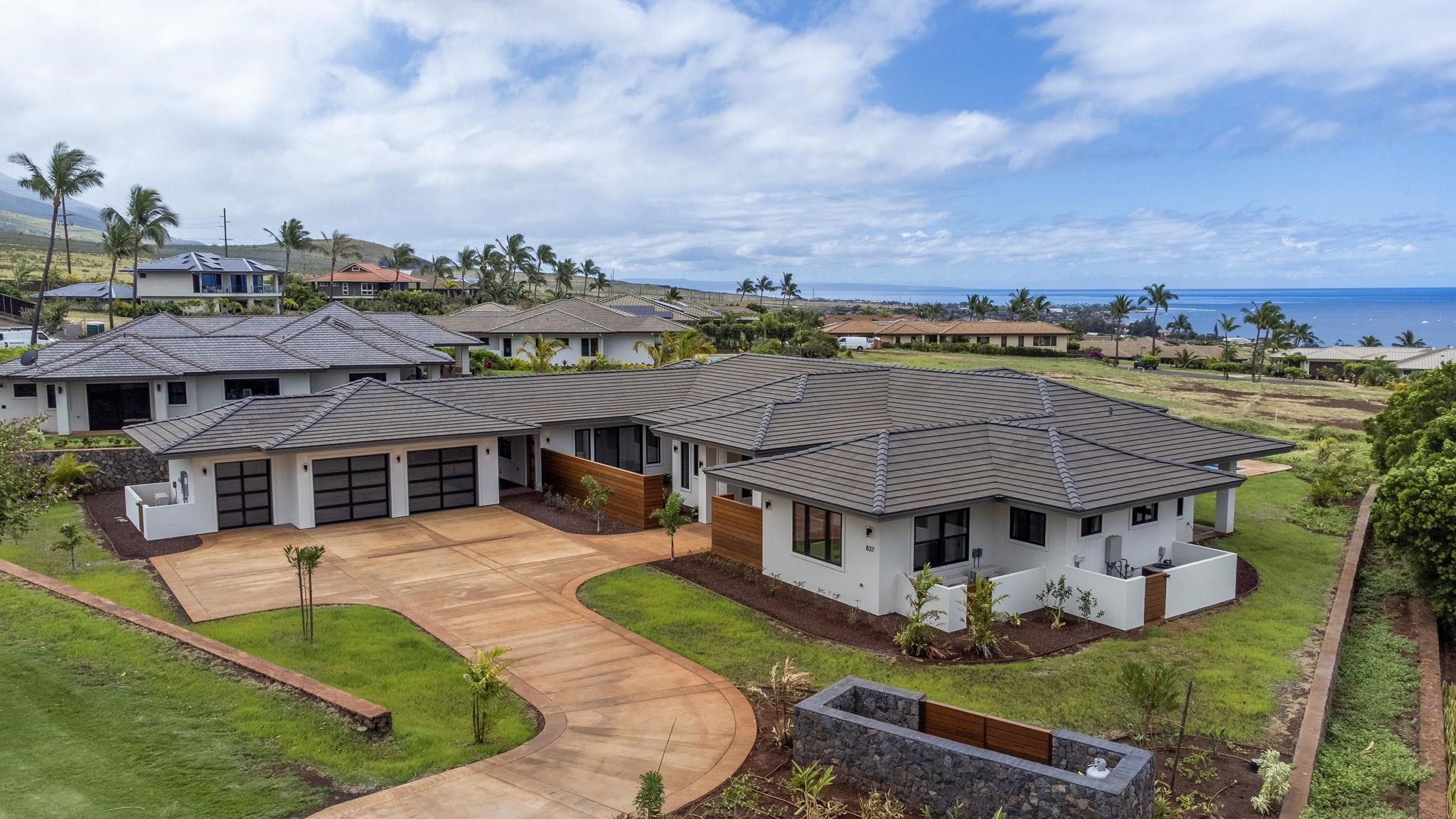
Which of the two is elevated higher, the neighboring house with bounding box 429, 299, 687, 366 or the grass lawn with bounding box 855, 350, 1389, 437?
the neighboring house with bounding box 429, 299, 687, 366

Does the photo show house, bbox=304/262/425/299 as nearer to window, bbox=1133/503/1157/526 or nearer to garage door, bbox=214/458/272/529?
garage door, bbox=214/458/272/529

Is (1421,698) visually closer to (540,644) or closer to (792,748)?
(792,748)

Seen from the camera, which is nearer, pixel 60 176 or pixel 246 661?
pixel 246 661

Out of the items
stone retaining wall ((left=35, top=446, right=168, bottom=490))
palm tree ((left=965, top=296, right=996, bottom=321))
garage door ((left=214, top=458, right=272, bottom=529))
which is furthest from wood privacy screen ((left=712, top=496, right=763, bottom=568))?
palm tree ((left=965, top=296, right=996, bottom=321))

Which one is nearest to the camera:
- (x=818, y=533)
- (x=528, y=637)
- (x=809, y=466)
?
(x=528, y=637)

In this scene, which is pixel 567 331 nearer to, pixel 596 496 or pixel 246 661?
pixel 596 496

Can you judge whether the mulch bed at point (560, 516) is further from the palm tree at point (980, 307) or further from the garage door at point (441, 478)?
the palm tree at point (980, 307)

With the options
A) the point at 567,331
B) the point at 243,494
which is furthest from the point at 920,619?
the point at 567,331

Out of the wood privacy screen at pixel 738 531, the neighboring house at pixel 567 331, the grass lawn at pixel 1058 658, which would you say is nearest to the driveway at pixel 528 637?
the grass lawn at pixel 1058 658
